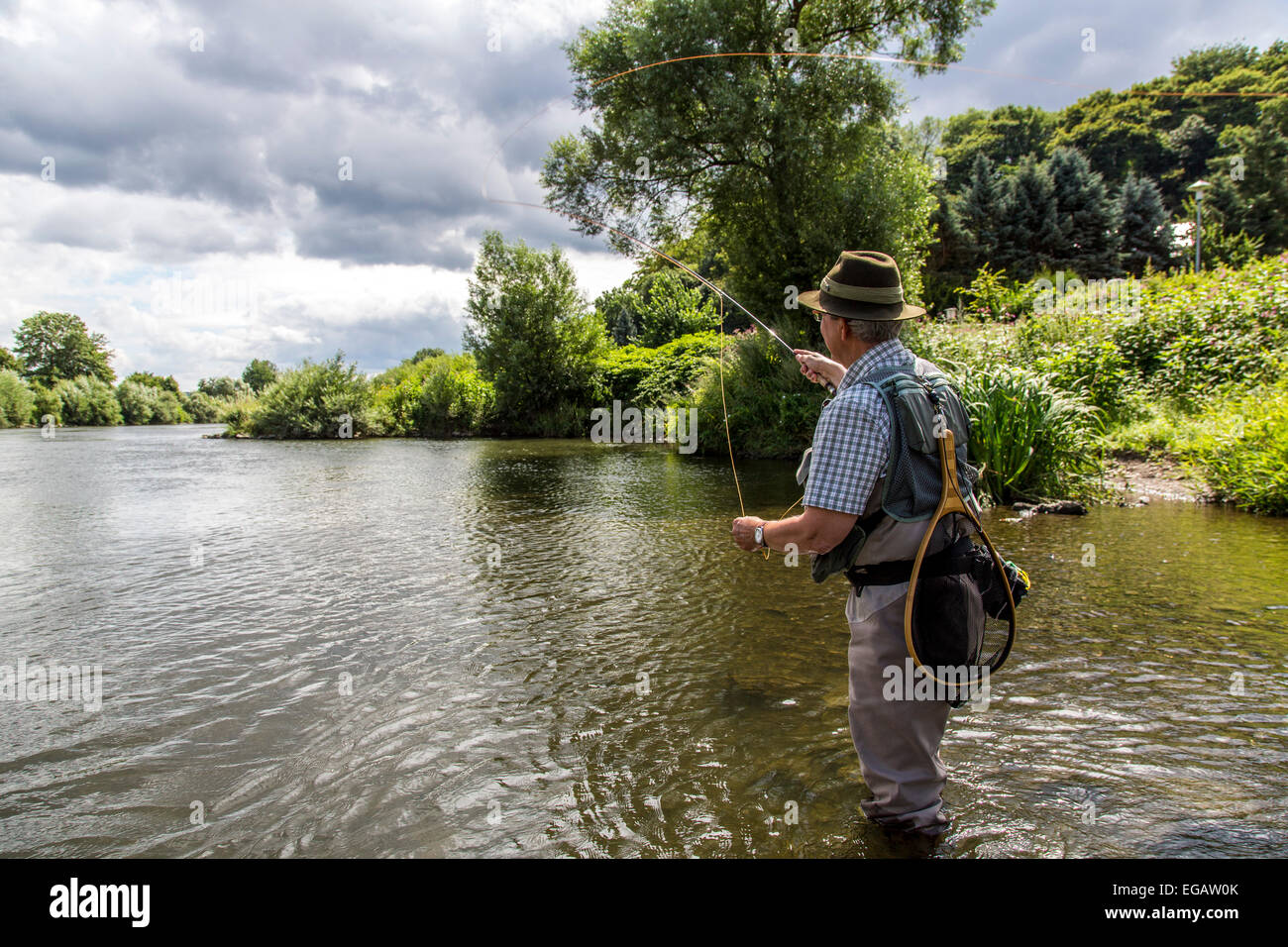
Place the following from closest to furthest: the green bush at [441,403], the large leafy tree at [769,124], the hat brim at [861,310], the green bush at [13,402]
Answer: the hat brim at [861,310]
the large leafy tree at [769,124]
the green bush at [441,403]
the green bush at [13,402]

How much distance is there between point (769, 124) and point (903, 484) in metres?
19.6

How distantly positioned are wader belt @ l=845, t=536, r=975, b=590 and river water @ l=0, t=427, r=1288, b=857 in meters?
1.15

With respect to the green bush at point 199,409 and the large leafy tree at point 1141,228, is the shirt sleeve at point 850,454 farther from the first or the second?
the green bush at point 199,409

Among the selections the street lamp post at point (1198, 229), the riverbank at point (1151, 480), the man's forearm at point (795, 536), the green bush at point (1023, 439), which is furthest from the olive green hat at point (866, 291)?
the street lamp post at point (1198, 229)

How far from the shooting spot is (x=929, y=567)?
259cm

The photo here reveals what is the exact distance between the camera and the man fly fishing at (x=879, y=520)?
2508 mm

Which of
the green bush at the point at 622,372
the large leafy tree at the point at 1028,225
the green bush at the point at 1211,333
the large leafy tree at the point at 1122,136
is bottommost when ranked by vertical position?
the green bush at the point at 1211,333

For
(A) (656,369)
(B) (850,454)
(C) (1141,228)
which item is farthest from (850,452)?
(C) (1141,228)

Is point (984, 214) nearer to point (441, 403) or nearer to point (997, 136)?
point (997, 136)

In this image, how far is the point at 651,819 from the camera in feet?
9.98

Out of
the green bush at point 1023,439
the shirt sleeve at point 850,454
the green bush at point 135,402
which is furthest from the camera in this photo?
the green bush at point 135,402
